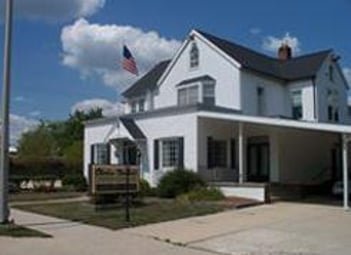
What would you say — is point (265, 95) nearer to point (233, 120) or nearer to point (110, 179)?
point (233, 120)

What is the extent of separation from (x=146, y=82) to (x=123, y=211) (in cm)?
2020

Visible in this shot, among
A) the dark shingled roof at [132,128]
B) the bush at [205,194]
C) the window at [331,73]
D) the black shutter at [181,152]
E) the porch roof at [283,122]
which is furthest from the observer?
the window at [331,73]

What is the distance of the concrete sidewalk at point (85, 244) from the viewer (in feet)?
44.1

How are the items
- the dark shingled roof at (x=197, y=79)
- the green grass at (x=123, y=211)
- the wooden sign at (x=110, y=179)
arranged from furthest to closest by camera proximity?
the dark shingled roof at (x=197, y=79)
the wooden sign at (x=110, y=179)
the green grass at (x=123, y=211)

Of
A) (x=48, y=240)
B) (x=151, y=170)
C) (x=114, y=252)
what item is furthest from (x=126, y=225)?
(x=151, y=170)

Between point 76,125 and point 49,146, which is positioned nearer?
point 49,146

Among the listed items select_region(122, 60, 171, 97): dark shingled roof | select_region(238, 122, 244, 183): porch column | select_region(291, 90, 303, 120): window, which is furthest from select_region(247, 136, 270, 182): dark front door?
select_region(122, 60, 171, 97): dark shingled roof

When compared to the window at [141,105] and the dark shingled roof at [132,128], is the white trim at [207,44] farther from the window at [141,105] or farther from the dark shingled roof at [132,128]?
the dark shingled roof at [132,128]

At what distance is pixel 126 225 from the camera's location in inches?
698

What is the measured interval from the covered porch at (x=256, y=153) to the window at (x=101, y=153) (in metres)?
7.25

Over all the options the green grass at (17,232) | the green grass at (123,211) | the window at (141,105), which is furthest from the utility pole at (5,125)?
the window at (141,105)

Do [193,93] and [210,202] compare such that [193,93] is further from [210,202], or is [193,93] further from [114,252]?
[114,252]

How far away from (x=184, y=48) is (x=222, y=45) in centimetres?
253

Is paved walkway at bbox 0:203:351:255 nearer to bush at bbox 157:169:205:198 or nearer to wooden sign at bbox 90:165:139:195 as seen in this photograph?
wooden sign at bbox 90:165:139:195
